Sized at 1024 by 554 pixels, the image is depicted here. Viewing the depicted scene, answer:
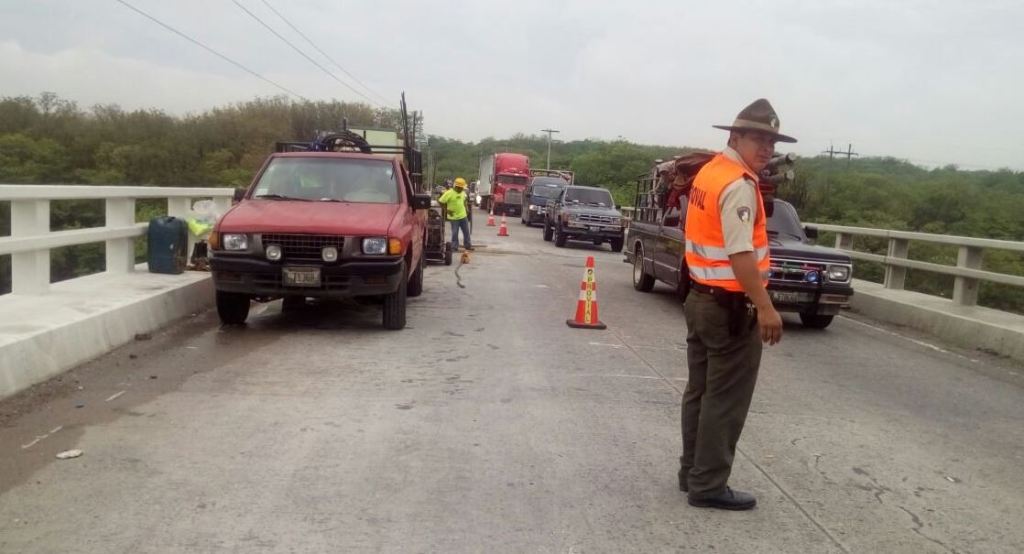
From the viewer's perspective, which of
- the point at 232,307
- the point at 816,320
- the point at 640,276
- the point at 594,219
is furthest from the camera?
the point at 594,219

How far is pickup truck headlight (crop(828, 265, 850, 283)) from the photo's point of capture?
10570mm

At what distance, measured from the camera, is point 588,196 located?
2727 centimetres

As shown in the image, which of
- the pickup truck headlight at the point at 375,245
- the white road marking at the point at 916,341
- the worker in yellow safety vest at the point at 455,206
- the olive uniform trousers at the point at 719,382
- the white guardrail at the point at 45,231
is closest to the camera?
the olive uniform trousers at the point at 719,382

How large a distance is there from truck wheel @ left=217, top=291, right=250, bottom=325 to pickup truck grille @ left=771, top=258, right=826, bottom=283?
19.9 ft

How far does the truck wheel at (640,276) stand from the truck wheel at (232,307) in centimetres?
686

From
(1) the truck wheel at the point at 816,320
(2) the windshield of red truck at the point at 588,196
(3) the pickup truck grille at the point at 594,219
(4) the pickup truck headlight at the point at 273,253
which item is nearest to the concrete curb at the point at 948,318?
(1) the truck wheel at the point at 816,320

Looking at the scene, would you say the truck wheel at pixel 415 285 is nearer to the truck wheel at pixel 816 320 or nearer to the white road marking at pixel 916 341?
the truck wheel at pixel 816 320

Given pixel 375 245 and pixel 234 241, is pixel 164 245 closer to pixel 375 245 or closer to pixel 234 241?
pixel 234 241

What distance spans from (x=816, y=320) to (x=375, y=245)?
5.89 metres

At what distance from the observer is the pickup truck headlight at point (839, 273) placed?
10570 millimetres

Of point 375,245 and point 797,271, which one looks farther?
point 797,271

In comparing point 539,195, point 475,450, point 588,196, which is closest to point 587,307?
point 475,450

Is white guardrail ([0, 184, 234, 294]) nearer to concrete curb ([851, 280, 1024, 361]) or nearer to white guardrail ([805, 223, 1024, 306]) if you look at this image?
white guardrail ([805, 223, 1024, 306])

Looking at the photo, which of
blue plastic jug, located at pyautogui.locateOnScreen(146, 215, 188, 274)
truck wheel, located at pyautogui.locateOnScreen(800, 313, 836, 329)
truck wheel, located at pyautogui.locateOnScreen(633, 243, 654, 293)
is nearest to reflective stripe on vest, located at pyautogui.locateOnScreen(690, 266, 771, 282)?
truck wheel, located at pyautogui.locateOnScreen(800, 313, 836, 329)
